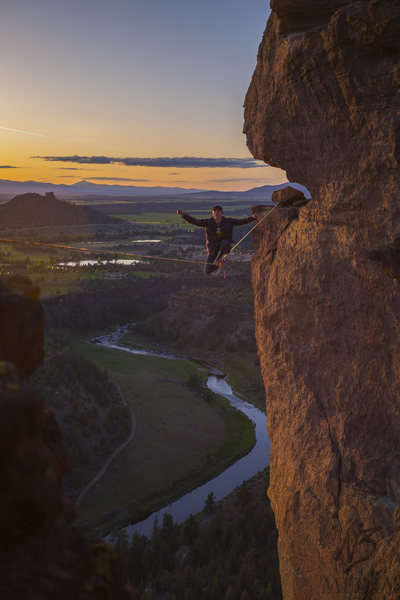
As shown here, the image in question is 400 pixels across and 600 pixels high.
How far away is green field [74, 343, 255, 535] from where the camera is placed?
31719mm

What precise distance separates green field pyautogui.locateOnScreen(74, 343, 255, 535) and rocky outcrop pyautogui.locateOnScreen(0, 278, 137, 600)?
25863 millimetres

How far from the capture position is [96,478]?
34250 millimetres

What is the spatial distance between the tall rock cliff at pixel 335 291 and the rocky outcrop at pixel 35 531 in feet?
21.1

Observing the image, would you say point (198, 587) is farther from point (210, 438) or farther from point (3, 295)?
point (3, 295)

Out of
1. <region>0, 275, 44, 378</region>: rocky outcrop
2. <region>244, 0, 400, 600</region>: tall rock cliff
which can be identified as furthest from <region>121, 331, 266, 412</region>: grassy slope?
<region>0, 275, 44, 378</region>: rocky outcrop

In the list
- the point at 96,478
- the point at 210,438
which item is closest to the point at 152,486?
the point at 96,478

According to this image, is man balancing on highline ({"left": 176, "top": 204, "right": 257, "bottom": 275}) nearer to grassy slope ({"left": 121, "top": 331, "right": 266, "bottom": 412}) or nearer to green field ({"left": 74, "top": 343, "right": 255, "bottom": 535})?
green field ({"left": 74, "top": 343, "right": 255, "bottom": 535})

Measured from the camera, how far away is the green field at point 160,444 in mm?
31719

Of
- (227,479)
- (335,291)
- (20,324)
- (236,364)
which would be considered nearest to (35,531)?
(20,324)

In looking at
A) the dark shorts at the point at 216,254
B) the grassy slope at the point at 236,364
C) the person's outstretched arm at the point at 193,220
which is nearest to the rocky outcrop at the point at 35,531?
the person's outstretched arm at the point at 193,220

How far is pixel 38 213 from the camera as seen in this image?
178375 mm

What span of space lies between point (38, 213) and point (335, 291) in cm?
17690

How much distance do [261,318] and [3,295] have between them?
9.16 metres

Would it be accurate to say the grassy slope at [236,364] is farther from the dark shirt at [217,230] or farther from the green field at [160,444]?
the dark shirt at [217,230]
